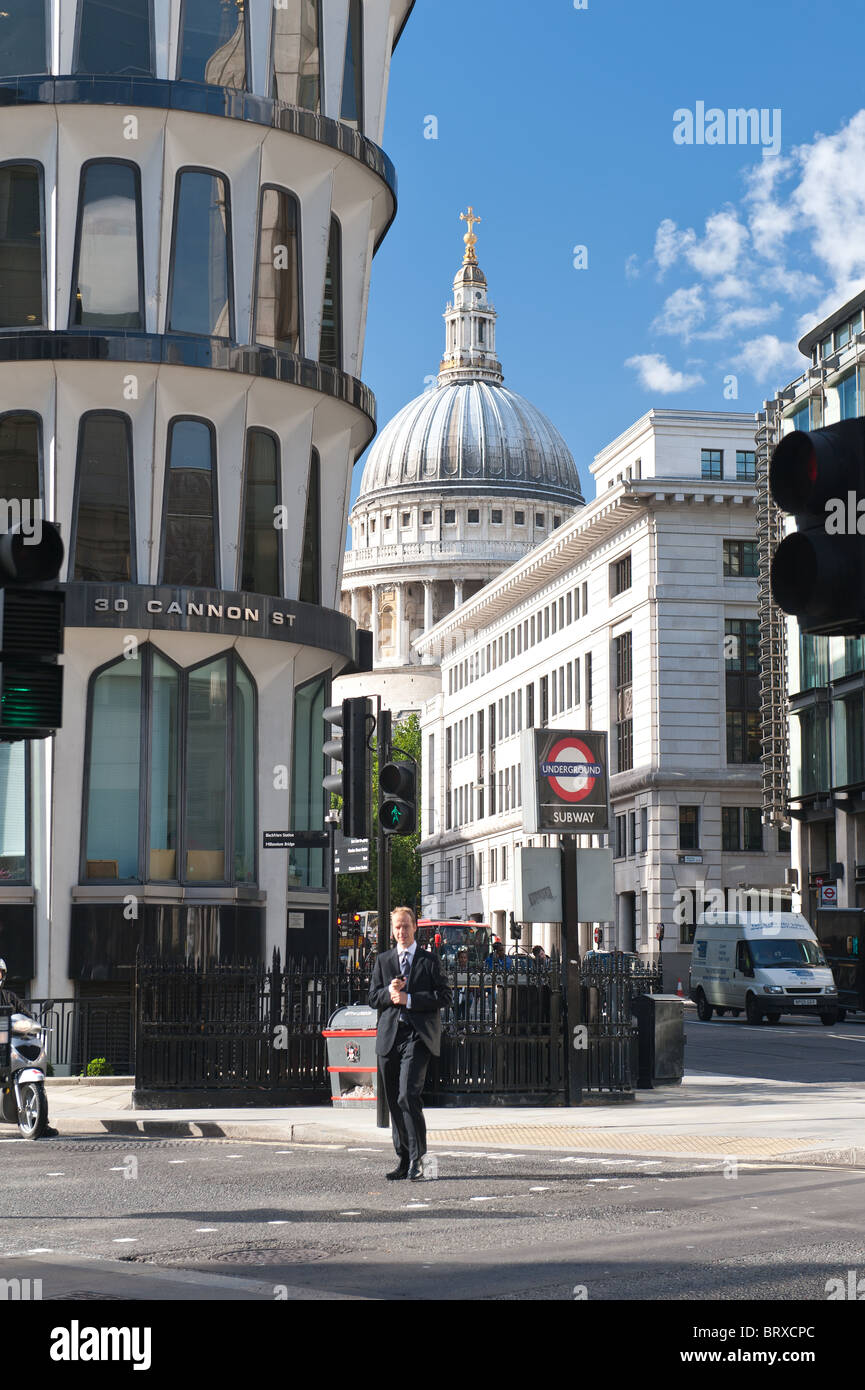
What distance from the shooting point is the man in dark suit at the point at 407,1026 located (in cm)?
1365

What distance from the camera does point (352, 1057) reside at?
19.7 metres

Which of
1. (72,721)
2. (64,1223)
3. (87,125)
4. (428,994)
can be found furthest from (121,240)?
(64,1223)

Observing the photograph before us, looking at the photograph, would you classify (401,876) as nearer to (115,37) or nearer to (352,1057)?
(115,37)

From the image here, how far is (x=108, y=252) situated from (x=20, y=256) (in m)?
1.26

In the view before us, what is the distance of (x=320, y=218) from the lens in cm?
2909

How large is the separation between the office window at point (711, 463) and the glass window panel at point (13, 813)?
56692mm

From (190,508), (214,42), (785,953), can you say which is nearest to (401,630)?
Result: (785,953)

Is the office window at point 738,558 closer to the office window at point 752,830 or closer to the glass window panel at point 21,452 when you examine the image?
the office window at point 752,830

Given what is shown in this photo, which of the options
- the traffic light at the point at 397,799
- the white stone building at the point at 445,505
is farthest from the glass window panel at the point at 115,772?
the white stone building at the point at 445,505

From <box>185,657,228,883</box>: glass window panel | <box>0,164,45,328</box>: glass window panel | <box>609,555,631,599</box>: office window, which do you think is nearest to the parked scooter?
<box>185,657,228,883</box>: glass window panel

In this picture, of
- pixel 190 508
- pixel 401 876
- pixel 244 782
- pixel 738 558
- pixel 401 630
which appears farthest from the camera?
pixel 401 630

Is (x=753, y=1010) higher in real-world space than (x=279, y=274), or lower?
lower

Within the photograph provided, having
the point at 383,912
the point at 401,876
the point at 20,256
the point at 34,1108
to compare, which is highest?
the point at 20,256

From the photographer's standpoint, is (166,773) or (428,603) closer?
(166,773)
